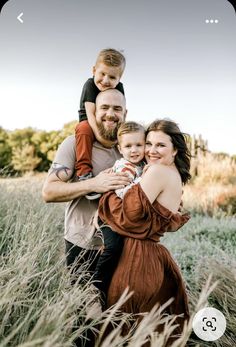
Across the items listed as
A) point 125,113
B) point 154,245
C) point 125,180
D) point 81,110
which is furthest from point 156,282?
point 81,110

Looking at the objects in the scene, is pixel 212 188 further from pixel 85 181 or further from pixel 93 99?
pixel 85 181

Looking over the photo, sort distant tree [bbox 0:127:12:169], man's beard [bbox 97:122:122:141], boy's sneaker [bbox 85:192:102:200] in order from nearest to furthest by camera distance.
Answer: boy's sneaker [bbox 85:192:102:200] → man's beard [bbox 97:122:122:141] → distant tree [bbox 0:127:12:169]

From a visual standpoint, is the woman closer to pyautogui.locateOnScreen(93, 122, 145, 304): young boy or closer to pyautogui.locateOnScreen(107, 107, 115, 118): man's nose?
pyautogui.locateOnScreen(93, 122, 145, 304): young boy

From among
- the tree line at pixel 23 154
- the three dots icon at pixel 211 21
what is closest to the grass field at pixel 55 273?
the tree line at pixel 23 154

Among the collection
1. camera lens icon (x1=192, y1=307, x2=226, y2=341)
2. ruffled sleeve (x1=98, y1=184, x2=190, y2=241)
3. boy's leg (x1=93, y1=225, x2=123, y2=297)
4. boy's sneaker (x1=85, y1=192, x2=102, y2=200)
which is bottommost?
camera lens icon (x1=192, y1=307, x2=226, y2=341)

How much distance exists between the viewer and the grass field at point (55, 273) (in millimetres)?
1277

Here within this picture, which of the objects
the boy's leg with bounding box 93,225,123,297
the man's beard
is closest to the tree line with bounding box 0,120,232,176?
the man's beard

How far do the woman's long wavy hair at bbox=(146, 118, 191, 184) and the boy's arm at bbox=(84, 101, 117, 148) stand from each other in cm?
27

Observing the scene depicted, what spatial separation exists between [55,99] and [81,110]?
0.52ft

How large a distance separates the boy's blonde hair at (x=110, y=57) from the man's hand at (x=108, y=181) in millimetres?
504

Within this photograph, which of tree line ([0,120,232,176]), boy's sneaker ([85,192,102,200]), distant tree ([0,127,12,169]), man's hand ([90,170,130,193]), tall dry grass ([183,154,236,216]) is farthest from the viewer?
tall dry grass ([183,154,236,216])

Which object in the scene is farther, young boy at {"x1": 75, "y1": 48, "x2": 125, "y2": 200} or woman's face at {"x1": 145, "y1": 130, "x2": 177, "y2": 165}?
young boy at {"x1": 75, "y1": 48, "x2": 125, "y2": 200}

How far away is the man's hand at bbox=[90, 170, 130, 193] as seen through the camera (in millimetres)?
1827

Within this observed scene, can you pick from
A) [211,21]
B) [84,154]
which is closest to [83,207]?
[84,154]
